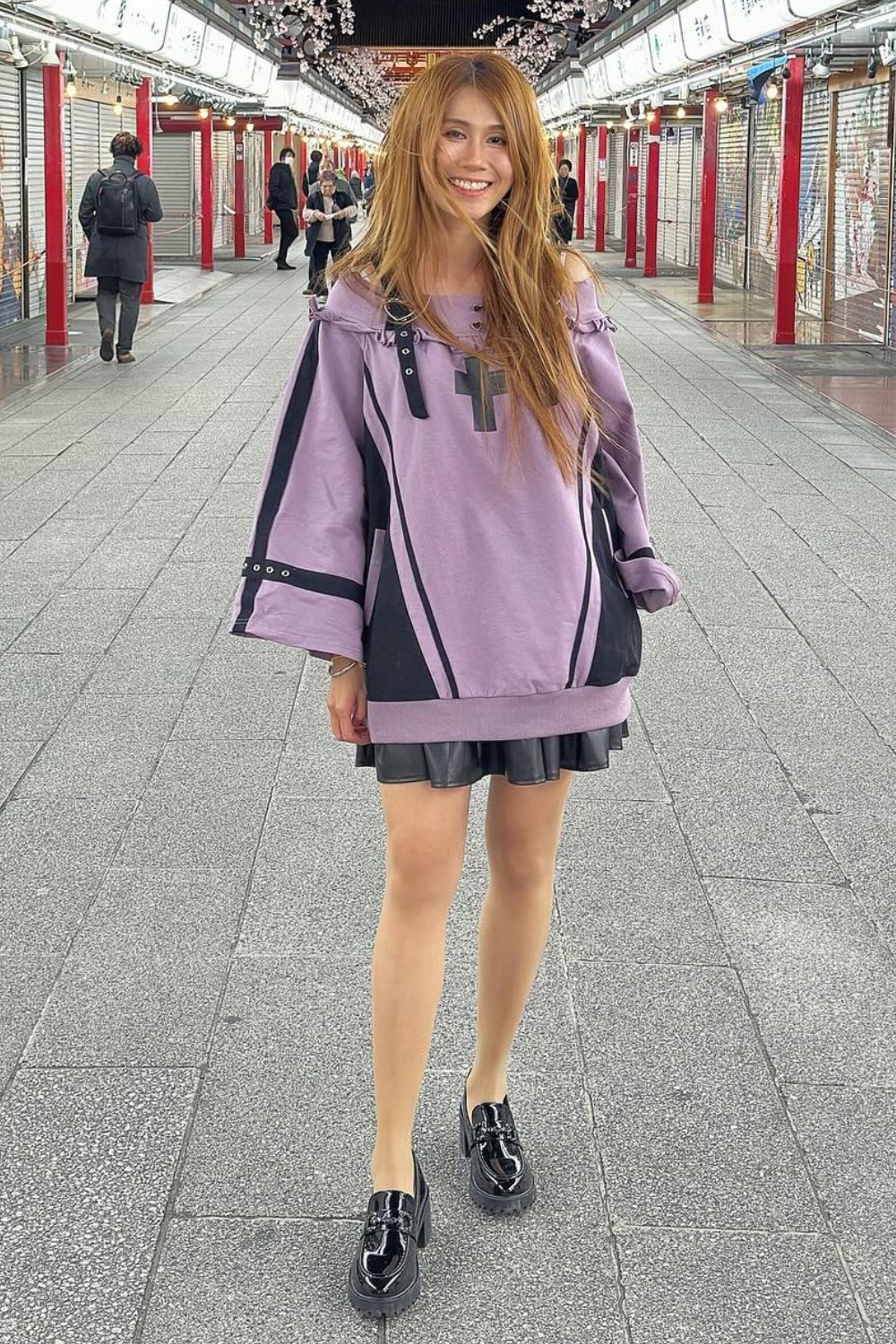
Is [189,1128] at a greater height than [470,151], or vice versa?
[470,151]

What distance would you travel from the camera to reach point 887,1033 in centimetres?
347

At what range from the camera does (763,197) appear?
23.4 m

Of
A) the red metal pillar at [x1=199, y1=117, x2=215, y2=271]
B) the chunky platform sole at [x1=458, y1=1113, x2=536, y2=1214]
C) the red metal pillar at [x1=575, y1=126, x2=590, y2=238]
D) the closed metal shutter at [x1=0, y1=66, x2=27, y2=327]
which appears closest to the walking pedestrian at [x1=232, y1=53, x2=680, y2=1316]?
the chunky platform sole at [x1=458, y1=1113, x2=536, y2=1214]

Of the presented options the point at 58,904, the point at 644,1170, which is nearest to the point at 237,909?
the point at 58,904

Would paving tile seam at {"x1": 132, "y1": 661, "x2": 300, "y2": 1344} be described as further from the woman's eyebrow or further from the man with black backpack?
the man with black backpack

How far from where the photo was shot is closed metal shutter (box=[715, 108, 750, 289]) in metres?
25.0

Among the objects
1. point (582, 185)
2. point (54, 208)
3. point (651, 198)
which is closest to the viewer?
point (54, 208)

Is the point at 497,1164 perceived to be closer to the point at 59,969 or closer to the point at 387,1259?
the point at 387,1259

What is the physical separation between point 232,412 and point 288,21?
2555cm

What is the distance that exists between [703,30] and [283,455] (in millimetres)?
16274

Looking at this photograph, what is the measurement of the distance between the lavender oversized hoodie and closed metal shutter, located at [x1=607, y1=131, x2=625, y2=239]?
129 feet

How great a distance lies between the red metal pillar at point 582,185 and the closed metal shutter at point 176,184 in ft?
25.4

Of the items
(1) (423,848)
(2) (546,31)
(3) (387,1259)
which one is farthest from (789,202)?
(2) (546,31)

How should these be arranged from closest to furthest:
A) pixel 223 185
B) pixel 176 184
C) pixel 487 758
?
pixel 487 758
pixel 176 184
pixel 223 185
